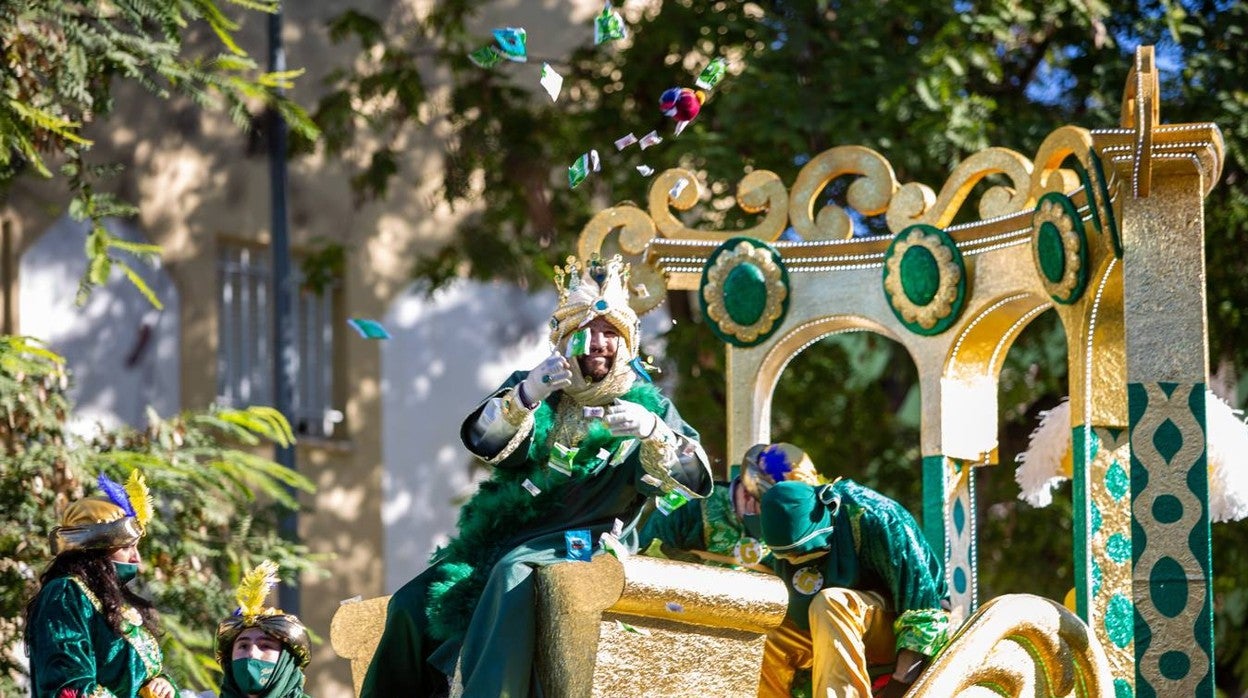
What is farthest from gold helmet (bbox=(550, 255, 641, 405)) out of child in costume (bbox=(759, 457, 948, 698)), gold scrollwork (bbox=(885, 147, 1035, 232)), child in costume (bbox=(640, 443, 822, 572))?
gold scrollwork (bbox=(885, 147, 1035, 232))

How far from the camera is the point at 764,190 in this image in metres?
11.5

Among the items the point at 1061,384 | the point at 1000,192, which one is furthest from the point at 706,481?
the point at 1061,384

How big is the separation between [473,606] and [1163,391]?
9.51 feet

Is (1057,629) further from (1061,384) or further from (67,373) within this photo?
(1061,384)

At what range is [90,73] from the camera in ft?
41.0

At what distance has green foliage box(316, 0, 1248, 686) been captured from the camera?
15906mm

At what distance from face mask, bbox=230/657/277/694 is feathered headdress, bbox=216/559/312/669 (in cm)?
8

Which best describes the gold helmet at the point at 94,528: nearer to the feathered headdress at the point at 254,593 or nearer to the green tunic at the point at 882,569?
the feathered headdress at the point at 254,593

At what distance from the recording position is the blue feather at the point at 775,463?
30.5 ft

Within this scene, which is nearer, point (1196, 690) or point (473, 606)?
point (473, 606)

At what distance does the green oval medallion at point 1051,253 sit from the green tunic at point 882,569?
141cm

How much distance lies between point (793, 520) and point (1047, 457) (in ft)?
7.75

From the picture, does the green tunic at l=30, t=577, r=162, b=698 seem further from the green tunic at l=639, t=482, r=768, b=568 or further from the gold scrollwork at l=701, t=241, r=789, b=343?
the gold scrollwork at l=701, t=241, r=789, b=343

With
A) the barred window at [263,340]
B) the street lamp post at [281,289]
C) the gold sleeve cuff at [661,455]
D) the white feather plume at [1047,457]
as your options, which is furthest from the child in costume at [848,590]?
the barred window at [263,340]
